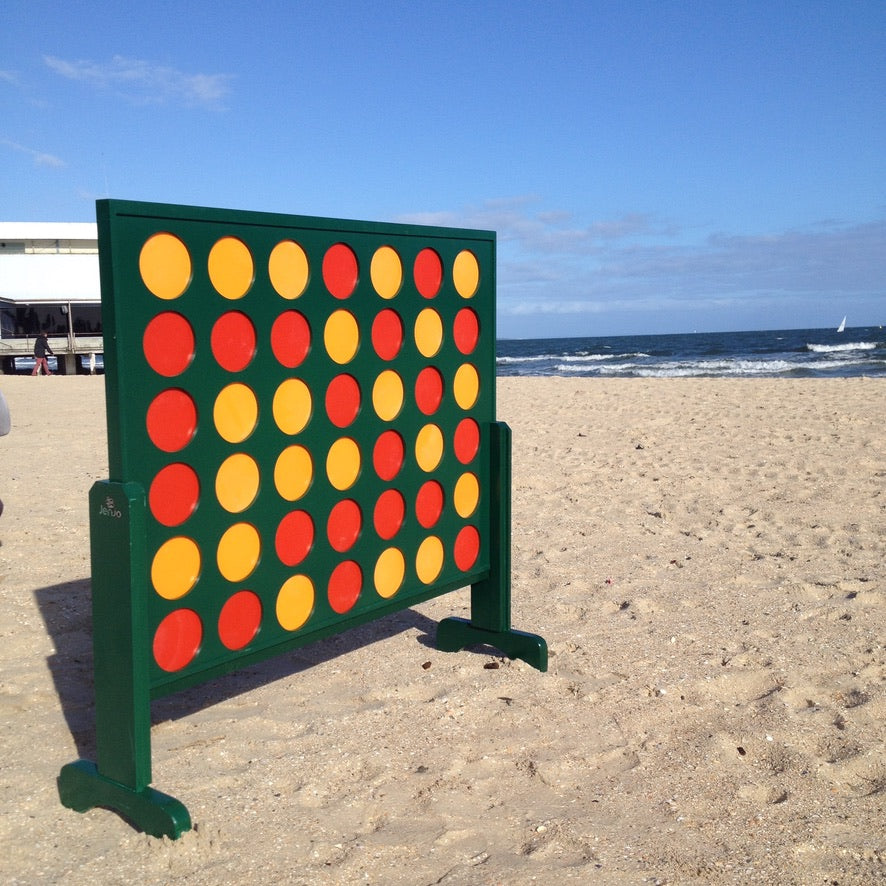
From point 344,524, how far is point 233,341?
768 millimetres

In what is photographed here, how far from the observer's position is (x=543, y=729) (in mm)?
2793

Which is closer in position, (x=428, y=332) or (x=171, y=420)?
(x=171, y=420)

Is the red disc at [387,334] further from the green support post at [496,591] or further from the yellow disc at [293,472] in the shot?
the green support post at [496,591]

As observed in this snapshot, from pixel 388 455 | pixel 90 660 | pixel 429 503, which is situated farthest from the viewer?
pixel 90 660

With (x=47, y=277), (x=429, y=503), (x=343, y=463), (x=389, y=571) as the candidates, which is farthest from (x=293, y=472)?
(x=47, y=277)

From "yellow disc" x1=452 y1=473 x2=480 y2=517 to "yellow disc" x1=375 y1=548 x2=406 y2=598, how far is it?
1.20 ft

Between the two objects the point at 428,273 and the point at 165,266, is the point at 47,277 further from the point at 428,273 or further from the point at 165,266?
the point at 165,266

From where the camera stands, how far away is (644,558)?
4688 mm

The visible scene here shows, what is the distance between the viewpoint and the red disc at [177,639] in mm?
2320

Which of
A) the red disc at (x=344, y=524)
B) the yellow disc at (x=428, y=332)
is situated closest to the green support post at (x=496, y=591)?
the yellow disc at (x=428, y=332)

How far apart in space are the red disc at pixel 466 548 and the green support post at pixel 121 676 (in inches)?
56.3

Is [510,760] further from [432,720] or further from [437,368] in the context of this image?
[437,368]

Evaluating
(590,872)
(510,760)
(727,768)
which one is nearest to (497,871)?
(590,872)

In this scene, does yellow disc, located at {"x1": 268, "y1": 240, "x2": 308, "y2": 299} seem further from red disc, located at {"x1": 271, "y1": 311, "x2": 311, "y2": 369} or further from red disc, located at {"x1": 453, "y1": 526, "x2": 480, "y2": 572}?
red disc, located at {"x1": 453, "y1": 526, "x2": 480, "y2": 572}
